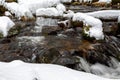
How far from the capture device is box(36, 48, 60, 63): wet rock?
27.9 feet

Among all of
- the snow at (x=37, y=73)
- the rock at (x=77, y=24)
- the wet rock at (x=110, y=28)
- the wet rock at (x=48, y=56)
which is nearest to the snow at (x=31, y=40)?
the wet rock at (x=48, y=56)

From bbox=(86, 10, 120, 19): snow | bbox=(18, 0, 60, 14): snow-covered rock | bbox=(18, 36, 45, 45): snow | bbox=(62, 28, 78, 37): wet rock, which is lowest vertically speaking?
bbox=(18, 36, 45, 45): snow

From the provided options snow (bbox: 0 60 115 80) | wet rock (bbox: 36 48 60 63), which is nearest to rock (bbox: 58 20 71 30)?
wet rock (bbox: 36 48 60 63)

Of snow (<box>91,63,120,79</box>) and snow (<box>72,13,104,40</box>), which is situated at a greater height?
snow (<box>72,13,104,40</box>)

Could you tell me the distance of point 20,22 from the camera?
42.1 ft

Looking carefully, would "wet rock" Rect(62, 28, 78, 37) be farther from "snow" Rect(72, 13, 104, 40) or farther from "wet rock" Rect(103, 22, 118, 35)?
"wet rock" Rect(103, 22, 118, 35)

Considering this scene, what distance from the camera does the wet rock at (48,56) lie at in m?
8.49

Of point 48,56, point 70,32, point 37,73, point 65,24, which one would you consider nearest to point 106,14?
point 65,24

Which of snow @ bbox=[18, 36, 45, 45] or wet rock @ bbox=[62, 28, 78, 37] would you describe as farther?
wet rock @ bbox=[62, 28, 78, 37]

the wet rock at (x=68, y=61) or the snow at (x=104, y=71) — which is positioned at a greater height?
the wet rock at (x=68, y=61)

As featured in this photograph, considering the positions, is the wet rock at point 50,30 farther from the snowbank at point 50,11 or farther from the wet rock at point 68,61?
the wet rock at point 68,61

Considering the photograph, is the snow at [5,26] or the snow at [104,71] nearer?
the snow at [104,71]

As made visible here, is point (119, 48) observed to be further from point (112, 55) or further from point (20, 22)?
point (20, 22)

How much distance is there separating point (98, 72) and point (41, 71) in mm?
2859
